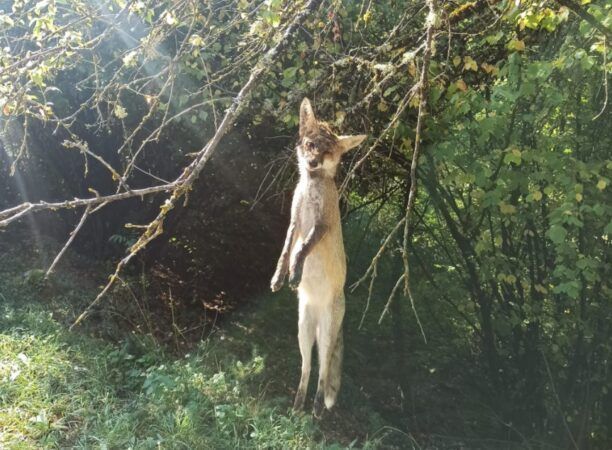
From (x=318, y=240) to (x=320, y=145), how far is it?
37cm

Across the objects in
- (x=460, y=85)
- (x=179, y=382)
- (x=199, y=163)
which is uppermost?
(x=460, y=85)

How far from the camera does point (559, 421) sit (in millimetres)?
5230

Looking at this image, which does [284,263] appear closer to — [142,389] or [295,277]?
[295,277]

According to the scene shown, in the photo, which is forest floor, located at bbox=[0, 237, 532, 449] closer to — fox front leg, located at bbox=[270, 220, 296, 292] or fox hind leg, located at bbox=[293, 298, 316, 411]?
fox hind leg, located at bbox=[293, 298, 316, 411]

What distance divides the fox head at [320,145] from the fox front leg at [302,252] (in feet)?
0.73

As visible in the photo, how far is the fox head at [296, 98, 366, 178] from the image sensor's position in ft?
7.21

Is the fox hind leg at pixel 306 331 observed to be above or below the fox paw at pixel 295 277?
below

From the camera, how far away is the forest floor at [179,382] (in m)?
4.07

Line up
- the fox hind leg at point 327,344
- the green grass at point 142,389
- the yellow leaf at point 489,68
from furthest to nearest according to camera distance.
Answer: the green grass at point 142,389
the yellow leaf at point 489,68
the fox hind leg at point 327,344

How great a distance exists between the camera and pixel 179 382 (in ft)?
14.7

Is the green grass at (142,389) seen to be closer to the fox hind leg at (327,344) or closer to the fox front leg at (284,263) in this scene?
the fox hind leg at (327,344)

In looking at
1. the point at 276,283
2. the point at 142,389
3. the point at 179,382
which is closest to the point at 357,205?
the point at 179,382

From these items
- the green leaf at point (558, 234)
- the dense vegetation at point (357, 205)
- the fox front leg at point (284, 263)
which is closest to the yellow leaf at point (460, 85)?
the dense vegetation at point (357, 205)

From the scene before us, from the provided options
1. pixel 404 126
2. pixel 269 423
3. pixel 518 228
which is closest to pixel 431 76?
pixel 404 126
